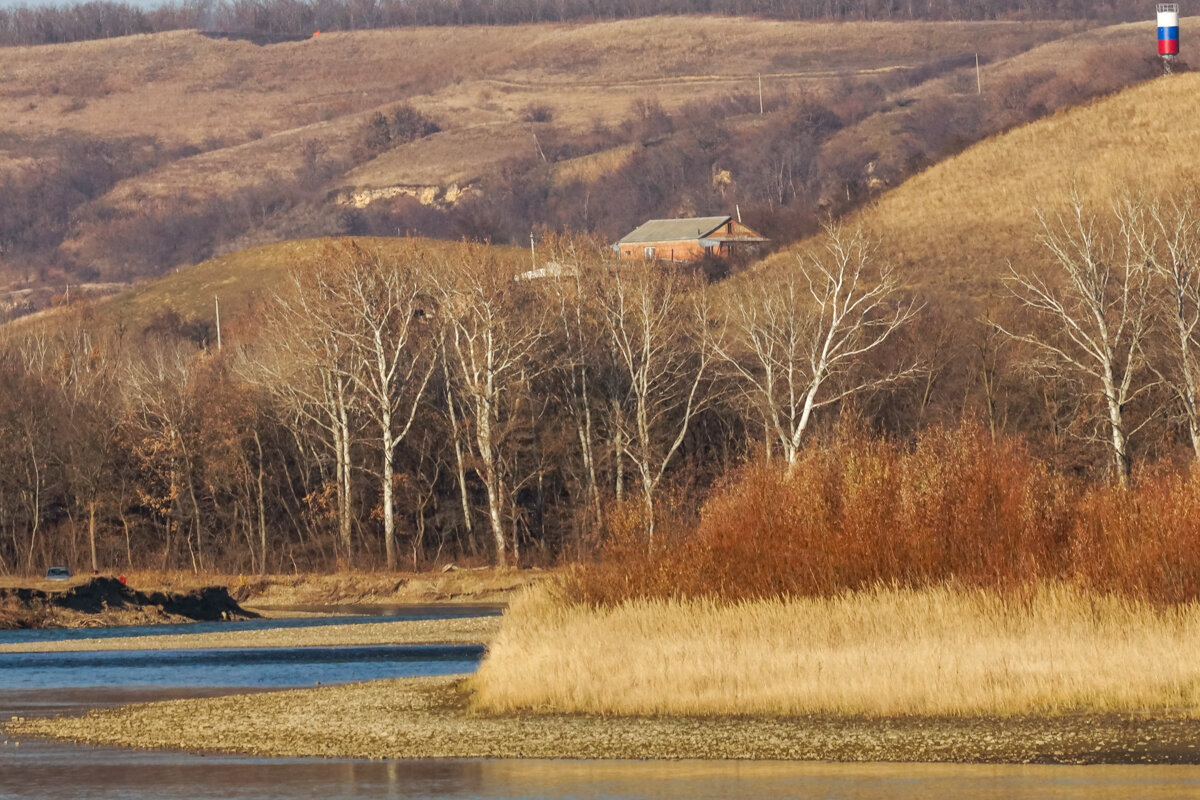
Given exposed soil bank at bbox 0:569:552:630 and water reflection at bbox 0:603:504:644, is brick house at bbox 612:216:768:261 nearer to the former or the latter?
exposed soil bank at bbox 0:569:552:630

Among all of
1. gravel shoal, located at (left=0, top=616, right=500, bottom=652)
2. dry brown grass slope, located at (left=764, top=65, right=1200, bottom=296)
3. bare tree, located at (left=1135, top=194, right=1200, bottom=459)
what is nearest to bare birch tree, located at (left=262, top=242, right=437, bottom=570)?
gravel shoal, located at (left=0, top=616, right=500, bottom=652)

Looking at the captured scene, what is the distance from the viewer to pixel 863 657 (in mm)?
27953

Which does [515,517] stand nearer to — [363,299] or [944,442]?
A: [363,299]

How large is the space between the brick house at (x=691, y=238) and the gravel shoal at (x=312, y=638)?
111 m

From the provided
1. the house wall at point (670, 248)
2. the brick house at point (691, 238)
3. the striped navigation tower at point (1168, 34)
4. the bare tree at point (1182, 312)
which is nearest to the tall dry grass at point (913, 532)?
the bare tree at point (1182, 312)

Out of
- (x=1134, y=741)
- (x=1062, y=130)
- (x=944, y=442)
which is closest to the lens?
(x=1134, y=741)

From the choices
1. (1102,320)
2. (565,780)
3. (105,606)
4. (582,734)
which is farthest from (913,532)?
(105,606)

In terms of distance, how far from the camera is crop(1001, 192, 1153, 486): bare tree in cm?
6606

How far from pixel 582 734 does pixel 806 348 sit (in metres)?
55.9

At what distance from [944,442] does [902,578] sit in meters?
4.52

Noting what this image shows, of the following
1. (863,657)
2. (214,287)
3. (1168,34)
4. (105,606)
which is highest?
(1168,34)

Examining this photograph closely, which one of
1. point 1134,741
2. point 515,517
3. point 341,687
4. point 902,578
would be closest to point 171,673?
point 341,687

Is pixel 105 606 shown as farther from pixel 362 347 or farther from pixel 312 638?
pixel 362 347

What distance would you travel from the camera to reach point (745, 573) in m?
33.2
